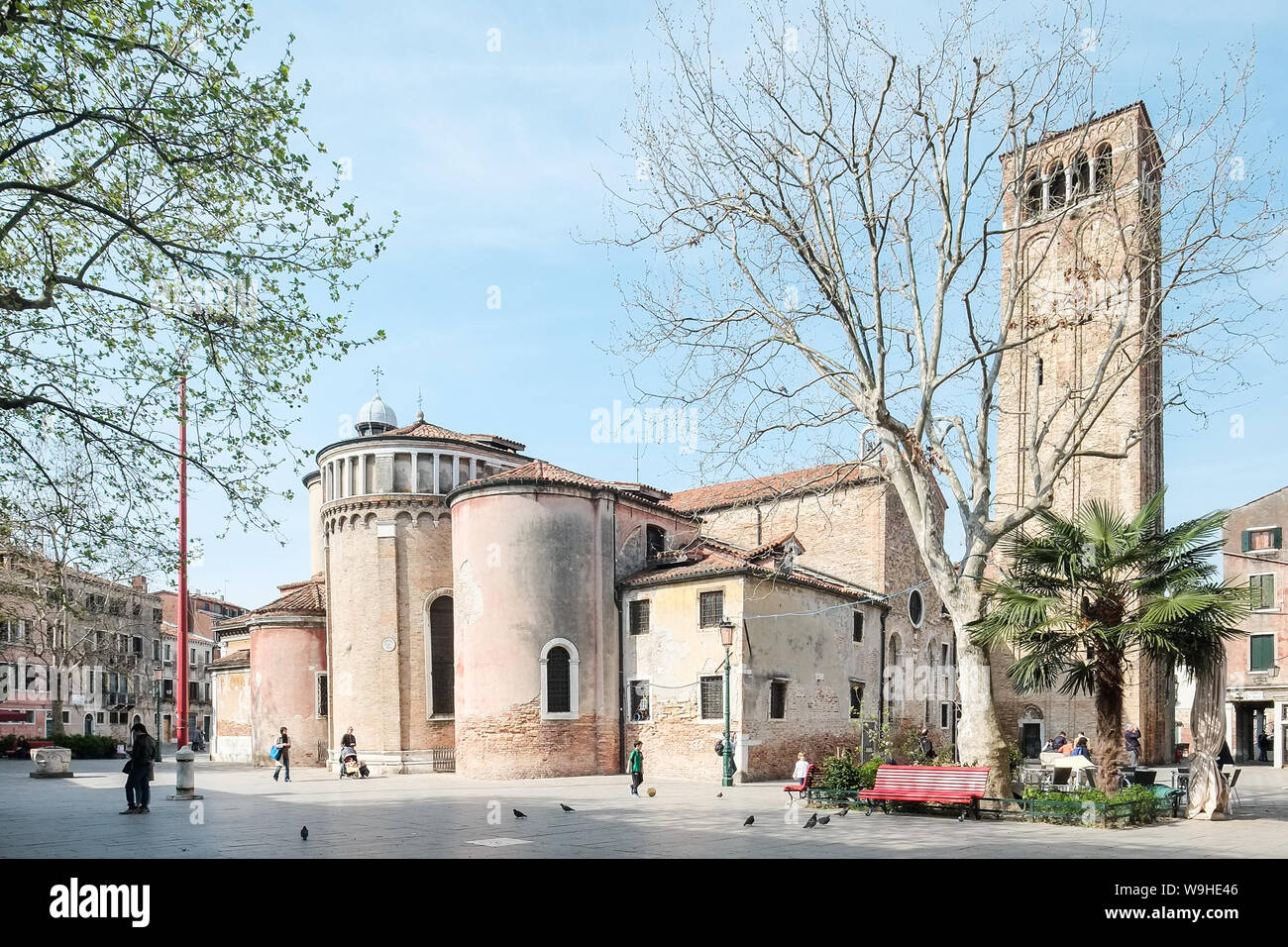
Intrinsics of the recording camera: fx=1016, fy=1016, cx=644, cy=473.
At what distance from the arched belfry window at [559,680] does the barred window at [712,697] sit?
144 inches

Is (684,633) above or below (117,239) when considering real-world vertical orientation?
below

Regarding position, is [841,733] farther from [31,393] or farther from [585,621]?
[31,393]

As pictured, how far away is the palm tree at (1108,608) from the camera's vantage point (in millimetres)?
17203

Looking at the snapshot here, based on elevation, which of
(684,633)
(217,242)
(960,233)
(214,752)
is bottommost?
(214,752)

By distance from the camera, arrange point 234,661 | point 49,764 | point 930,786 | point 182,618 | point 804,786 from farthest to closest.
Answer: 1. point 234,661
2. point 49,764
3. point 182,618
4. point 804,786
5. point 930,786

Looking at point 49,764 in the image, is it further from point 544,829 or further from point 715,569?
point 544,829

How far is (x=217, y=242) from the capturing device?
14000 mm

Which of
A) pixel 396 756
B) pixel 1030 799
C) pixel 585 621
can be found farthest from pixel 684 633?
pixel 1030 799

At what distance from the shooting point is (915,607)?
37844 millimetres

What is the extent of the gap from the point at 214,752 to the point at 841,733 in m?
26.0

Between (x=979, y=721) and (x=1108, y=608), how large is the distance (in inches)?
118

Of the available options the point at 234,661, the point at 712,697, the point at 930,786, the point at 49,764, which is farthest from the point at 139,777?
the point at 234,661

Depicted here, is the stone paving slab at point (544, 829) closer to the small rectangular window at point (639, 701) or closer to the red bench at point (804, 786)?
the red bench at point (804, 786)

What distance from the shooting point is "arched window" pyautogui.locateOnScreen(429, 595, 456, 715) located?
103ft
